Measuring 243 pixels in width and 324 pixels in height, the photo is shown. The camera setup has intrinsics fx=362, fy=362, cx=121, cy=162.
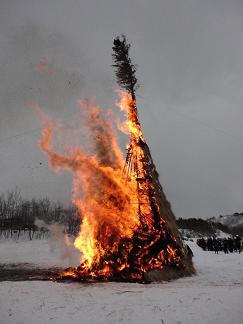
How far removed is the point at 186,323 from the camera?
10461 mm

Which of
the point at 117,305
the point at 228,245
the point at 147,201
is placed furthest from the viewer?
the point at 228,245

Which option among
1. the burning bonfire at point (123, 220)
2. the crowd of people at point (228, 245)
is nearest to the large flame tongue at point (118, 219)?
the burning bonfire at point (123, 220)

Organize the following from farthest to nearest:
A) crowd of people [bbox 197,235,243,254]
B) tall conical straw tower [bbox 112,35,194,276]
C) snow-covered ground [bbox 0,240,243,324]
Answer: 1. crowd of people [bbox 197,235,243,254]
2. tall conical straw tower [bbox 112,35,194,276]
3. snow-covered ground [bbox 0,240,243,324]

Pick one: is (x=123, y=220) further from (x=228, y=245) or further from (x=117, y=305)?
(x=228, y=245)

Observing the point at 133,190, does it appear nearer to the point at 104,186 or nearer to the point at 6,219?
the point at 104,186

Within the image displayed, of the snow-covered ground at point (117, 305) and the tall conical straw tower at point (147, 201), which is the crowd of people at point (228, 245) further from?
the snow-covered ground at point (117, 305)

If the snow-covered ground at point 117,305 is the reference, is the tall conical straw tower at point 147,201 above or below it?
above

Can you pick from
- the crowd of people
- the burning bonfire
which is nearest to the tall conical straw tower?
the burning bonfire

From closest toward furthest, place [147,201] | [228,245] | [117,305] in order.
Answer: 1. [117,305]
2. [147,201]
3. [228,245]

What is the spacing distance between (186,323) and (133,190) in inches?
418

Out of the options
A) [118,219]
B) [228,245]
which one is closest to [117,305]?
[118,219]

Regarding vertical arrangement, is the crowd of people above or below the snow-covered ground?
above

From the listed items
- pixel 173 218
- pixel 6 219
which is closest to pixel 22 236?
pixel 6 219

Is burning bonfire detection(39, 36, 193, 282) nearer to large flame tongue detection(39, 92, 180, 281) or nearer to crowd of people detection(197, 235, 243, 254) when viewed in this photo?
large flame tongue detection(39, 92, 180, 281)
